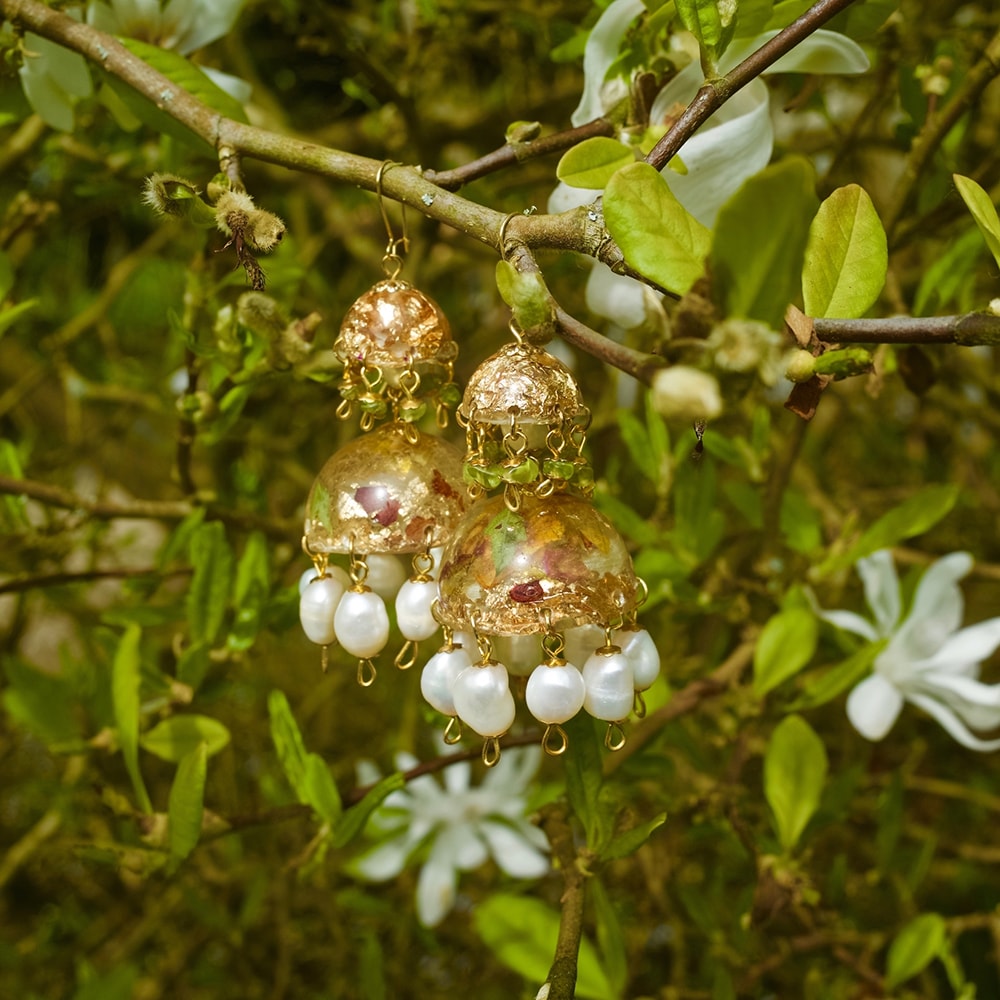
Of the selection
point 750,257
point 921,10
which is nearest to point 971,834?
point 921,10

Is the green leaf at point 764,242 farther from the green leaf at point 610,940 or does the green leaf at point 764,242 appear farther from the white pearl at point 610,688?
the green leaf at point 610,940

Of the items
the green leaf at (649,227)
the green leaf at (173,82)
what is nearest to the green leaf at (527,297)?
the green leaf at (649,227)

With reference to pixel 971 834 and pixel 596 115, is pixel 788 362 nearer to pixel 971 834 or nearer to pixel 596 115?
pixel 596 115

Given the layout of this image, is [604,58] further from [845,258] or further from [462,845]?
[462,845]

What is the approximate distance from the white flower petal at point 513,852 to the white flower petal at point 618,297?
47 centimetres

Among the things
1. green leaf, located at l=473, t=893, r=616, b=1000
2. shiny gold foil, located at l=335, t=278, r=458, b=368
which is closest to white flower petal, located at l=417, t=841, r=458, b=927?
green leaf, located at l=473, t=893, r=616, b=1000

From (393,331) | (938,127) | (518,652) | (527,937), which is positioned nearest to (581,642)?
(518,652)

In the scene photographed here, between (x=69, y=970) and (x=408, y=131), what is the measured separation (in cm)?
100

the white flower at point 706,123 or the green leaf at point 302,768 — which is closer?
the white flower at point 706,123

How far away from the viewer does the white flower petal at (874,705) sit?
593 millimetres

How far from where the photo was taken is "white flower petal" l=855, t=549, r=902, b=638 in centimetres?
65

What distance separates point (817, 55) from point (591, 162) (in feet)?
0.43

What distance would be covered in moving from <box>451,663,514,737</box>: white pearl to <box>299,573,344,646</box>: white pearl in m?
0.09

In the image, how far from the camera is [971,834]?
1.17m
